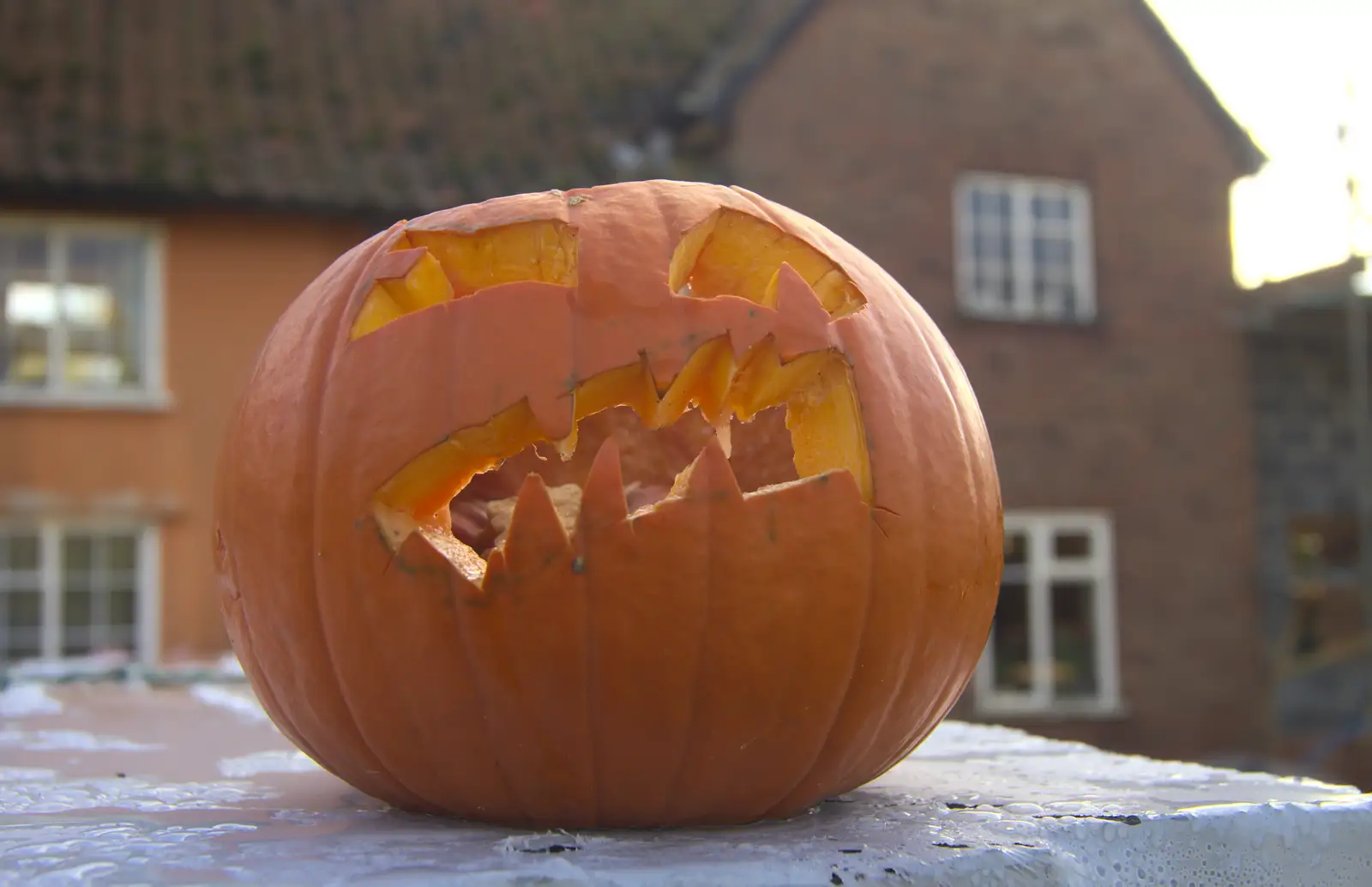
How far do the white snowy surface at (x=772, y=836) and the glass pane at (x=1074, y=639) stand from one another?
9604 millimetres

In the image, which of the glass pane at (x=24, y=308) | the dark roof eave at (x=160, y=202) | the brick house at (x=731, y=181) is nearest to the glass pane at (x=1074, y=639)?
the brick house at (x=731, y=181)

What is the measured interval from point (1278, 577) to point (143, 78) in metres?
11.2

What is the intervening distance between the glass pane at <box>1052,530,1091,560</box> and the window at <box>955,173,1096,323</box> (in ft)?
6.58

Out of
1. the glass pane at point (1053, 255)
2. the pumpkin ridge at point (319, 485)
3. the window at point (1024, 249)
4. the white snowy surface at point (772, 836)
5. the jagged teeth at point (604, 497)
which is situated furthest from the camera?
the glass pane at point (1053, 255)

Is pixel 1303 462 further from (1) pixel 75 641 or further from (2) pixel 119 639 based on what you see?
(1) pixel 75 641

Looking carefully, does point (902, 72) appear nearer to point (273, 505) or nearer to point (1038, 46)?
point (1038, 46)

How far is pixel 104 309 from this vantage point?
402 inches

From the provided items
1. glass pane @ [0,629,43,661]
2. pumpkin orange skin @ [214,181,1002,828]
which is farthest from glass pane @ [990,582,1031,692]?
pumpkin orange skin @ [214,181,1002,828]

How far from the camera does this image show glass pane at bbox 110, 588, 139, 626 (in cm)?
1005

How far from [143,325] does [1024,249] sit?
7635mm

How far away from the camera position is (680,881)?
150 centimetres

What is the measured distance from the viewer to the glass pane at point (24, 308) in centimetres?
999

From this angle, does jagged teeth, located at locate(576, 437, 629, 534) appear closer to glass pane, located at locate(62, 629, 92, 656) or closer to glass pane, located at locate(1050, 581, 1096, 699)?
glass pane, located at locate(62, 629, 92, 656)

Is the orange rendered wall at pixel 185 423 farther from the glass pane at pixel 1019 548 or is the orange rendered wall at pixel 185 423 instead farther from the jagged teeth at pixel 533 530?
the jagged teeth at pixel 533 530
